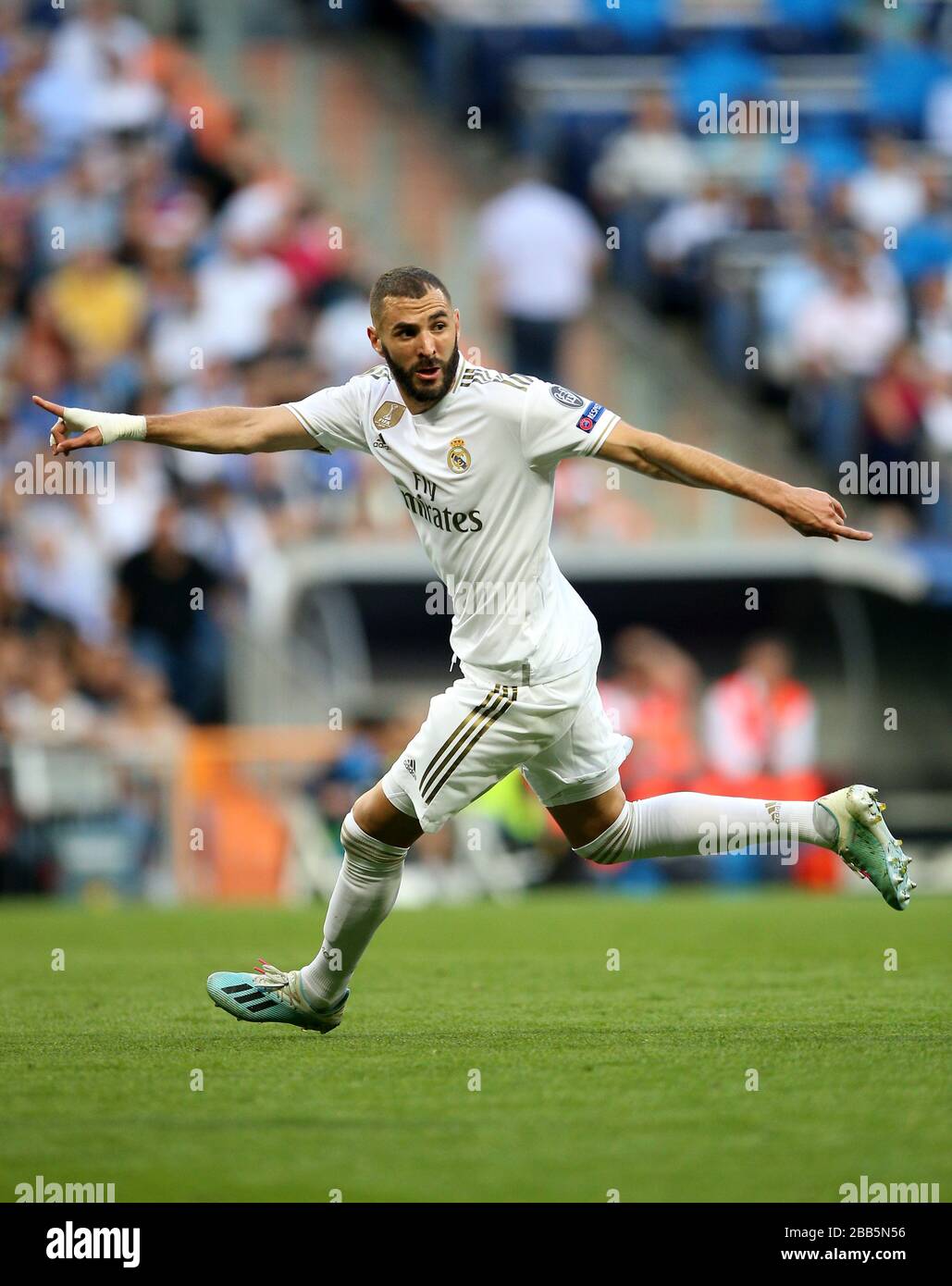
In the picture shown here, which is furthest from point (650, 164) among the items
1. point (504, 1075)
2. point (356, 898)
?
point (504, 1075)

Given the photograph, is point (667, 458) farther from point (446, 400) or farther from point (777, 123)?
point (777, 123)

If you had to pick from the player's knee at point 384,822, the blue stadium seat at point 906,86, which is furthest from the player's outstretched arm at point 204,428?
the blue stadium seat at point 906,86

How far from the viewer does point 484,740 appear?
6.65m

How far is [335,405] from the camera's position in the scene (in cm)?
689

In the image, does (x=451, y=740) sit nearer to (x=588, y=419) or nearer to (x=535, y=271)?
(x=588, y=419)

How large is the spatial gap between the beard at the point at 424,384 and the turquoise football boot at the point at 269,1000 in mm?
1938

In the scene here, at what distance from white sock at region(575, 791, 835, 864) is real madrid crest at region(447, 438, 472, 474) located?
4.19 ft

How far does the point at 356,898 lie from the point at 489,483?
4.48ft

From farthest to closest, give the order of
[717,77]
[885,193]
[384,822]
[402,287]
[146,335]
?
[717,77] → [885,193] → [146,335] → [384,822] → [402,287]

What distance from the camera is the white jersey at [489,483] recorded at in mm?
6578

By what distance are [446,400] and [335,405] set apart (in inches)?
16.9

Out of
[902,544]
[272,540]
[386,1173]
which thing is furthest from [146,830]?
[386,1173]

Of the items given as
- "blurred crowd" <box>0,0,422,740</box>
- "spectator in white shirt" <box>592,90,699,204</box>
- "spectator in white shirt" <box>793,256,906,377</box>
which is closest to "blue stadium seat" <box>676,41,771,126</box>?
"spectator in white shirt" <box>592,90,699,204</box>

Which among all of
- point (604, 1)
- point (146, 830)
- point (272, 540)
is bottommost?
point (146, 830)
